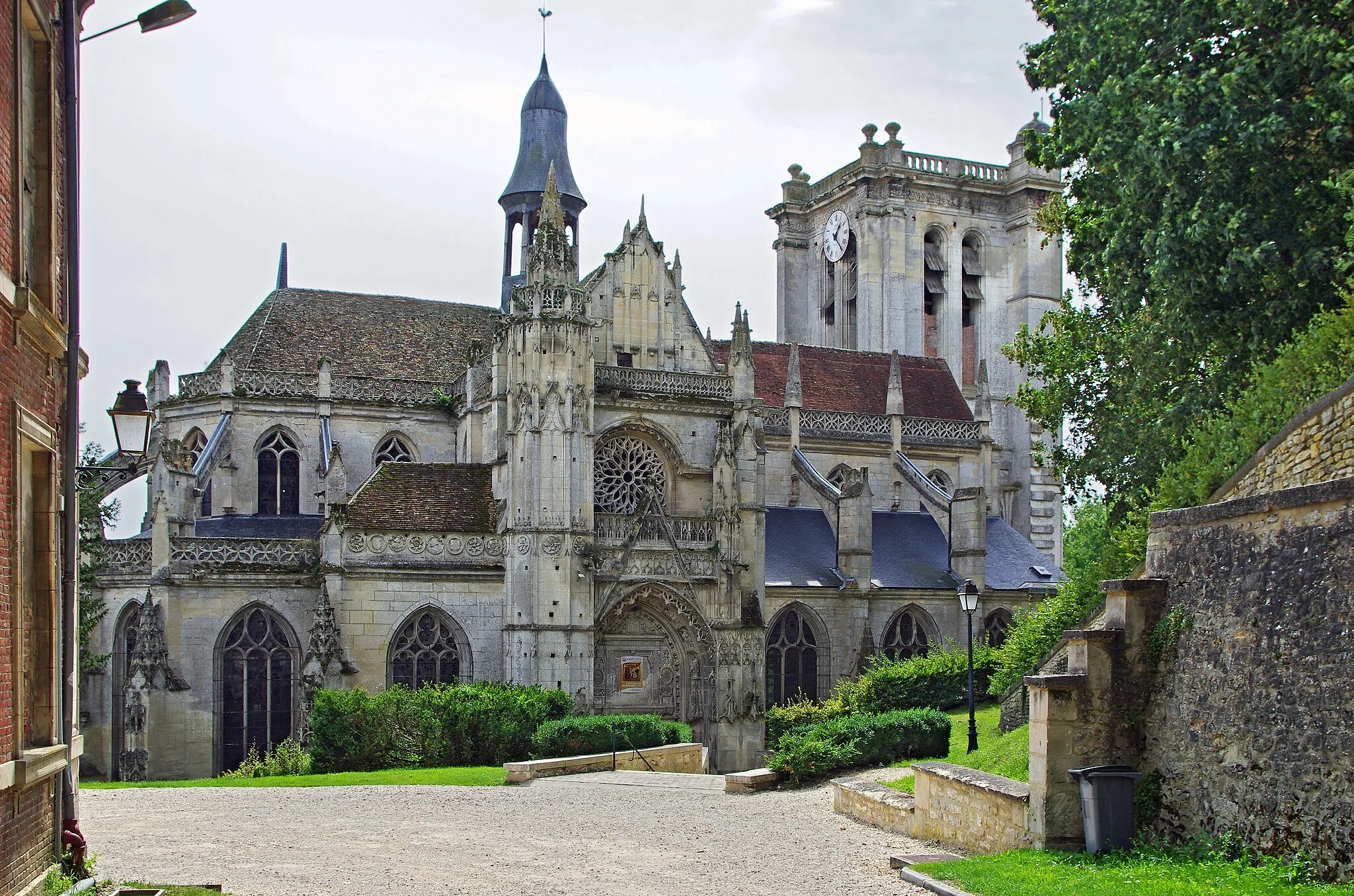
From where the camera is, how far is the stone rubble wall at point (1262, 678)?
40.3 feet

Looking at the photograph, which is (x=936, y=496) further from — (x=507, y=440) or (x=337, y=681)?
(x=337, y=681)

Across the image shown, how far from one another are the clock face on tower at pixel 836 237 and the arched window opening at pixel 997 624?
58.9 ft

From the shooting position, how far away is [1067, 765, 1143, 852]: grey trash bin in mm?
14578

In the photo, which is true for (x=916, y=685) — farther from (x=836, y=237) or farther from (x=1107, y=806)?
(x=836, y=237)

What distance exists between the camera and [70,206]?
13.2 meters

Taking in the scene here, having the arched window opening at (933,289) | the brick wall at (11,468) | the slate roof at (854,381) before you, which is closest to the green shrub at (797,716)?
the slate roof at (854,381)

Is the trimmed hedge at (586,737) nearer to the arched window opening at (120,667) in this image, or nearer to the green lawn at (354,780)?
the green lawn at (354,780)

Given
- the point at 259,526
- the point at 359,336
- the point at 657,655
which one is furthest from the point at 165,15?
the point at 359,336

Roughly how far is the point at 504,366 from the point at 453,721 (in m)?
9.72

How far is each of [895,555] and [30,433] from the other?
106ft

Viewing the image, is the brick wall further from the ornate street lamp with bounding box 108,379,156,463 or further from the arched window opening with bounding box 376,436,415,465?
the arched window opening with bounding box 376,436,415,465

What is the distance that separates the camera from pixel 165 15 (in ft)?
41.6

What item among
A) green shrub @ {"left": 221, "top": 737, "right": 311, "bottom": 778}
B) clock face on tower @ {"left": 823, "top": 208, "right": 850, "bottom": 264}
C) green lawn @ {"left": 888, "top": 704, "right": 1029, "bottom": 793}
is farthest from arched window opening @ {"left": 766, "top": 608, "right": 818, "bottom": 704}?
clock face on tower @ {"left": 823, "top": 208, "right": 850, "bottom": 264}

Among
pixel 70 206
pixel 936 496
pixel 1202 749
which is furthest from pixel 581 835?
pixel 936 496
